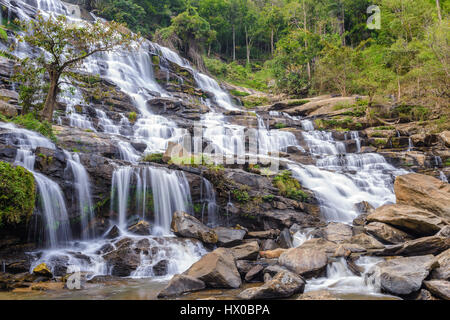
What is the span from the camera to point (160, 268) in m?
7.47

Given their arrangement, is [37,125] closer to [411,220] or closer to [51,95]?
[51,95]

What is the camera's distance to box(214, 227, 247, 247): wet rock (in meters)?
8.77

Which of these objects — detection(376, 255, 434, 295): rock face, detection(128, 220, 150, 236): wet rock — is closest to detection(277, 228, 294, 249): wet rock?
detection(376, 255, 434, 295): rock face

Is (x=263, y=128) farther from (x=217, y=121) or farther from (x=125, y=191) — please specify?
(x=125, y=191)

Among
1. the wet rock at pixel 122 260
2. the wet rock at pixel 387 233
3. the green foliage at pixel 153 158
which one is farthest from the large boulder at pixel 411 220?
the green foliage at pixel 153 158

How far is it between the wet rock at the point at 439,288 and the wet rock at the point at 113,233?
A: 7.89 meters

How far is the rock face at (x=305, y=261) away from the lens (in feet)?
21.4

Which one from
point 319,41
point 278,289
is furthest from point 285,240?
point 319,41

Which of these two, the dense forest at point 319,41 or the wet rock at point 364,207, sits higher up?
the dense forest at point 319,41

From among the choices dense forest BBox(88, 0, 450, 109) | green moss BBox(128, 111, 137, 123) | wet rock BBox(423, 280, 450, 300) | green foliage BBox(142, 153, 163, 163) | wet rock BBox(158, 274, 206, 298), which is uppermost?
dense forest BBox(88, 0, 450, 109)

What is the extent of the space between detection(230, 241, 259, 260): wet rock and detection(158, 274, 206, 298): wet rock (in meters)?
1.69

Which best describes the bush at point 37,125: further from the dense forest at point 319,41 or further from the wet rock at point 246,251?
the dense forest at point 319,41

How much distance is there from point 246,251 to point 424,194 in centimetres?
690

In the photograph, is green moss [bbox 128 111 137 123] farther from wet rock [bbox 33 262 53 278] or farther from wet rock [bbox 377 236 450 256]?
wet rock [bbox 377 236 450 256]
